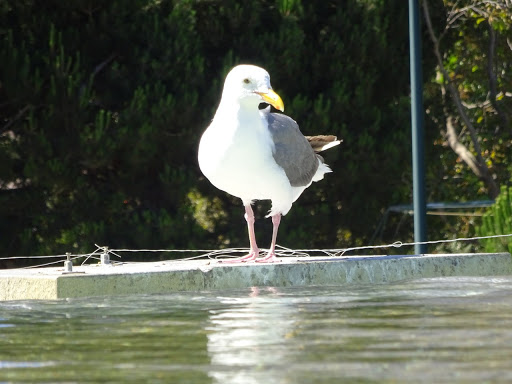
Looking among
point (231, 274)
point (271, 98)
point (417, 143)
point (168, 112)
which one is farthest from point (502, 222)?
point (231, 274)

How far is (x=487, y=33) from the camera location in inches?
940

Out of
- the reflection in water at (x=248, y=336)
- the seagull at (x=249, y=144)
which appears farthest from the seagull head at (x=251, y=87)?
the reflection in water at (x=248, y=336)

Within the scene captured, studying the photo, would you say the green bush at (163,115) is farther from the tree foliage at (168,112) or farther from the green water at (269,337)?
the green water at (269,337)

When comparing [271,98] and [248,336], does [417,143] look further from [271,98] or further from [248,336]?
[248,336]

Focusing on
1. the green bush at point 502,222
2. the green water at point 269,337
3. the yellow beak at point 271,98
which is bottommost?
the green water at point 269,337

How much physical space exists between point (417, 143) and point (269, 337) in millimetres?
7879

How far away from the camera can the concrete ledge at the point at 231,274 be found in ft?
34.7

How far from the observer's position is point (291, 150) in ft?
39.4

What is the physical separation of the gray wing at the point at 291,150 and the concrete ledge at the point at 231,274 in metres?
0.79

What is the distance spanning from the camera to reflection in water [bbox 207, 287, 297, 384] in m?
5.96

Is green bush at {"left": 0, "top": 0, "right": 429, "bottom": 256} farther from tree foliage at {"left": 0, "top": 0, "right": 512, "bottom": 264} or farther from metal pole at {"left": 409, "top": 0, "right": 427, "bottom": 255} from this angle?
metal pole at {"left": 409, "top": 0, "right": 427, "bottom": 255}

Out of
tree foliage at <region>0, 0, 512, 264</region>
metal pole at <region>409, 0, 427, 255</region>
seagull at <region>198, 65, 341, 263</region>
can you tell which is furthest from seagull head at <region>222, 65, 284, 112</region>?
tree foliage at <region>0, 0, 512, 264</region>

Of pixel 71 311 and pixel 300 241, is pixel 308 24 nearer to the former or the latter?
pixel 300 241

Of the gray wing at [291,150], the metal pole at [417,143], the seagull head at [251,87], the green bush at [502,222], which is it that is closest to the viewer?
the seagull head at [251,87]
